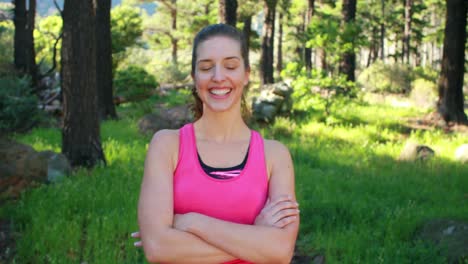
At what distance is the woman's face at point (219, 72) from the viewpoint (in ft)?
7.38

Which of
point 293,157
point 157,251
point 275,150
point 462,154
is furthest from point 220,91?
point 462,154

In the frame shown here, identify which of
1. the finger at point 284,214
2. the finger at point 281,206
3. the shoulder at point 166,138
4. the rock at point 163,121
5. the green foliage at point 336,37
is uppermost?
the green foliage at point 336,37

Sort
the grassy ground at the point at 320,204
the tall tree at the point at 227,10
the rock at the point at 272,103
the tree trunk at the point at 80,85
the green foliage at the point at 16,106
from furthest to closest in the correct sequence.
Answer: the rock at the point at 272,103, the green foliage at the point at 16,106, the tall tree at the point at 227,10, the tree trunk at the point at 80,85, the grassy ground at the point at 320,204

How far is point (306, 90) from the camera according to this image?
12.5 meters

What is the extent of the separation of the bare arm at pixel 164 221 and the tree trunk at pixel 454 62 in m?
12.8

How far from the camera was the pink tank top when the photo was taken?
217 cm

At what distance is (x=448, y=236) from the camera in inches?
187

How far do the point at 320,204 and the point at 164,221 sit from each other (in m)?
4.16

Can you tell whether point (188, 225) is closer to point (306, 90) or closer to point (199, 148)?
point (199, 148)

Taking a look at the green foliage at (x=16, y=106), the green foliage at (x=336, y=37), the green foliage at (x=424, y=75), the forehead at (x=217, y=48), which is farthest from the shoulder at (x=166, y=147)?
the green foliage at (x=424, y=75)

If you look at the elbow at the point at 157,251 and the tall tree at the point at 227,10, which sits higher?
the tall tree at the point at 227,10

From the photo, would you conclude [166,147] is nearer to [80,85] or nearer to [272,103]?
[80,85]

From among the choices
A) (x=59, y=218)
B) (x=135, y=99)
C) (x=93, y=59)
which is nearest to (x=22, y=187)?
(x=59, y=218)

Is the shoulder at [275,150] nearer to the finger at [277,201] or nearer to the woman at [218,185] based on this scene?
the woman at [218,185]
